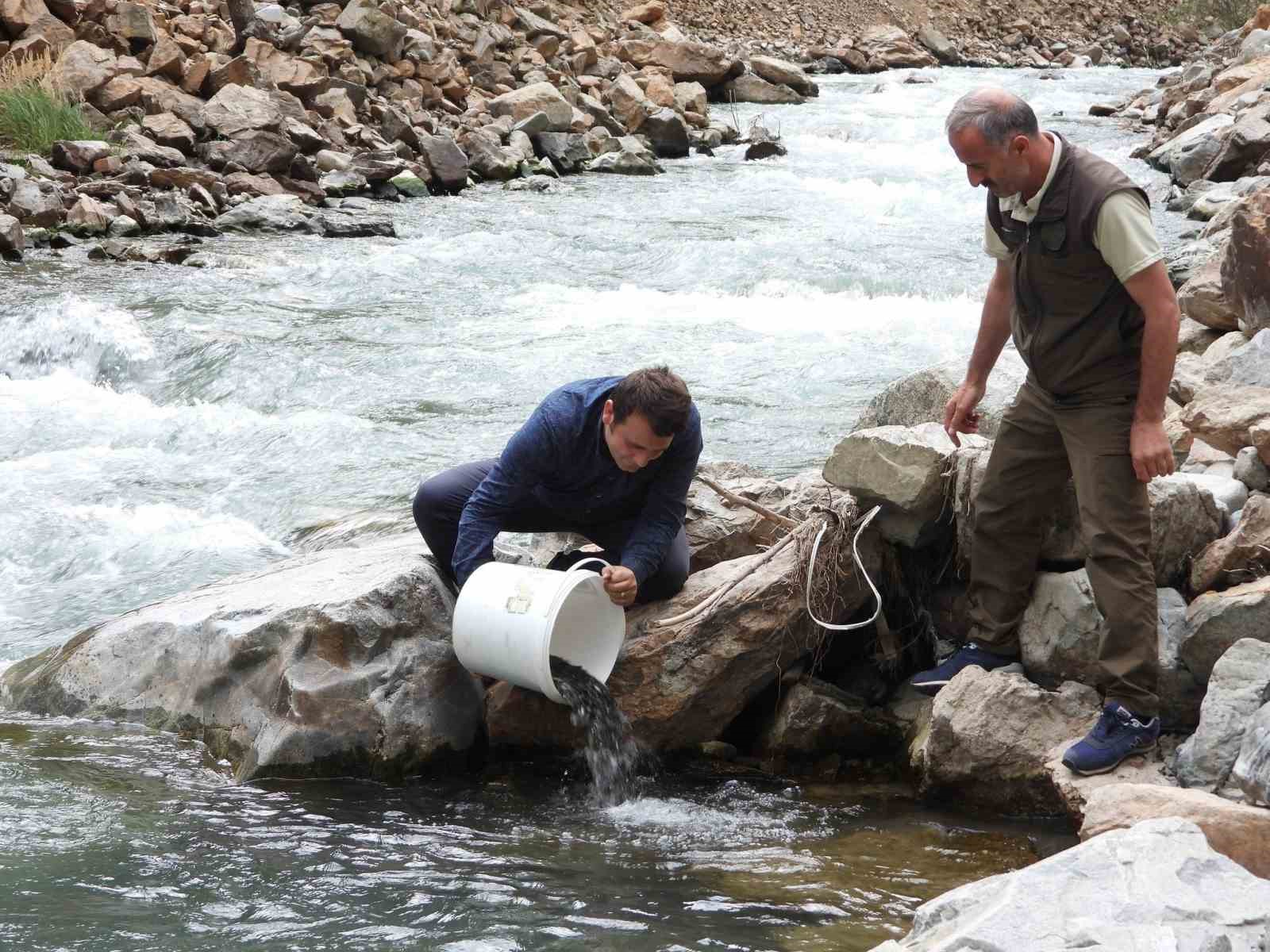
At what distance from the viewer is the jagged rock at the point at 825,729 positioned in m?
4.43

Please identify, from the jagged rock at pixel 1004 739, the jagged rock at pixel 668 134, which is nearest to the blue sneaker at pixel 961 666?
the jagged rock at pixel 1004 739

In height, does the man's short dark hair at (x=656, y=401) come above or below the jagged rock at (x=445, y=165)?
below

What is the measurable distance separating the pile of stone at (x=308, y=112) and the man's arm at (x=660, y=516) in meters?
8.48

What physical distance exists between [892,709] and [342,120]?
43.3 ft

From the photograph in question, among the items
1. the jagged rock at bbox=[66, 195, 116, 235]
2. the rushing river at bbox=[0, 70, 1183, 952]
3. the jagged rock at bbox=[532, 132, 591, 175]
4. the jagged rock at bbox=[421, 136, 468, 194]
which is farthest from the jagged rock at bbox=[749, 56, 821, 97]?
the jagged rock at bbox=[66, 195, 116, 235]

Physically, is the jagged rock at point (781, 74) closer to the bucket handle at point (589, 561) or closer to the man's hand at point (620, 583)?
the bucket handle at point (589, 561)

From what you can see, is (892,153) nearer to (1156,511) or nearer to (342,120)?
(342,120)

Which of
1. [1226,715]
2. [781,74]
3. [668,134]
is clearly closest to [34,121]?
[668,134]

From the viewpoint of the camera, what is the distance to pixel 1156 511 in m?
4.18

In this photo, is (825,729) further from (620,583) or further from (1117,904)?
(1117,904)

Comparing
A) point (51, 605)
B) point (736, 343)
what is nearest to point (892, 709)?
point (51, 605)

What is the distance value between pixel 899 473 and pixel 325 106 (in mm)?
13166

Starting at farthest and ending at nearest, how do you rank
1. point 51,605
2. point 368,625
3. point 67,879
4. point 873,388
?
1. point 873,388
2. point 51,605
3. point 368,625
4. point 67,879

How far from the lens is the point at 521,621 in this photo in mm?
4102
